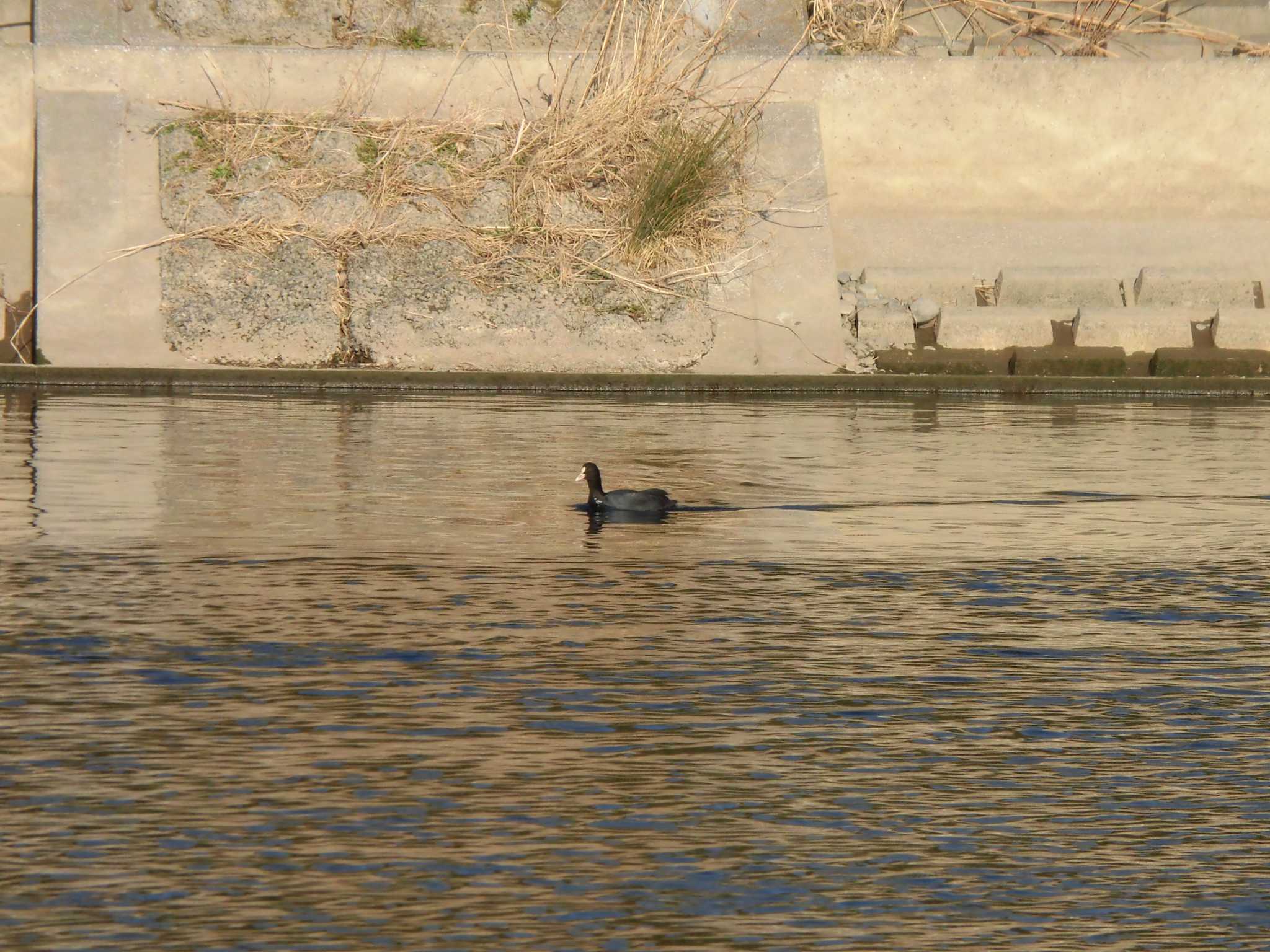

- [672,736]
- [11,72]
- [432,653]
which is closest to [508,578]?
[432,653]

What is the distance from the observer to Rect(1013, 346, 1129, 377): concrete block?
19594 mm

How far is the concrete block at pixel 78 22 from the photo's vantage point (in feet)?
72.0

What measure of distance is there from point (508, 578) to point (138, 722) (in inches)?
116

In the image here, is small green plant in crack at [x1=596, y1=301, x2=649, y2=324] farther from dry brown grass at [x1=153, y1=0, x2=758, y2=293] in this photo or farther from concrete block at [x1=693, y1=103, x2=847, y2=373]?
concrete block at [x1=693, y1=103, x2=847, y2=373]

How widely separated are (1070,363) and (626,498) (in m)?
9.12

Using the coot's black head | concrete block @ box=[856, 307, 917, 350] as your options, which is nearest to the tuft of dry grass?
concrete block @ box=[856, 307, 917, 350]

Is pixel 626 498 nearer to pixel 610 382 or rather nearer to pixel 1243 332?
pixel 610 382

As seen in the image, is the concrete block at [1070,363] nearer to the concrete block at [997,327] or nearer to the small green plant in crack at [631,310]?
the concrete block at [997,327]

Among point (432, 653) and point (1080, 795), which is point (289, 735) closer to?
point (432, 653)

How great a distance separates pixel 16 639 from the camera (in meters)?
8.06

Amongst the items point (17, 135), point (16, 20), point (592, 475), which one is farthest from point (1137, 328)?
point (16, 20)

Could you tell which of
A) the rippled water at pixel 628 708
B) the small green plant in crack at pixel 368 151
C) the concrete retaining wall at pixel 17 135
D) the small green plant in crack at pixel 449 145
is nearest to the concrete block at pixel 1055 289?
the small green plant in crack at pixel 449 145

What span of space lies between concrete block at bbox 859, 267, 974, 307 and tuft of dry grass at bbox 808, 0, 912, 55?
112 inches

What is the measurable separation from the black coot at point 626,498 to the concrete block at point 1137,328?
8982 millimetres
